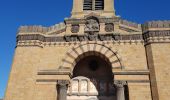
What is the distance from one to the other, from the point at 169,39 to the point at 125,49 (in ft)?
10.2

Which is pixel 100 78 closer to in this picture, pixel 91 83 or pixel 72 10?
pixel 91 83

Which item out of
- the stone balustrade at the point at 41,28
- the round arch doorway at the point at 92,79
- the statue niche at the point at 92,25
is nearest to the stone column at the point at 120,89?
the round arch doorway at the point at 92,79

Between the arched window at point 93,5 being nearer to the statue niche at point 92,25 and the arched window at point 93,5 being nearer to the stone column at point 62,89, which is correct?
the statue niche at point 92,25

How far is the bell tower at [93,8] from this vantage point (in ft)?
60.5

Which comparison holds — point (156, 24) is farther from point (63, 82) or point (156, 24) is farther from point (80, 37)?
point (63, 82)

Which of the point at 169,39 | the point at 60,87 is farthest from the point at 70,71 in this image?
the point at 169,39

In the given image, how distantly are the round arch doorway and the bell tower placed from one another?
3792 millimetres

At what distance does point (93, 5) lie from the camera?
758 inches

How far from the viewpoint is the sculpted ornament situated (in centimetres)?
1683

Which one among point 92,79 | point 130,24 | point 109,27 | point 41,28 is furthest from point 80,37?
point 130,24

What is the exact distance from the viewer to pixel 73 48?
640 inches

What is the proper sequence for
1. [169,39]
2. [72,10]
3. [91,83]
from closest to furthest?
1. [169,39]
2. [91,83]
3. [72,10]

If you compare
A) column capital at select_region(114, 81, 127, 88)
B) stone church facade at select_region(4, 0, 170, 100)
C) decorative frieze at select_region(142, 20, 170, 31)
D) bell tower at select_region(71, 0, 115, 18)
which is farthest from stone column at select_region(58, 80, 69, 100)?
decorative frieze at select_region(142, 20, 170, 31)

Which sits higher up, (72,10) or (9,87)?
(72,10)
